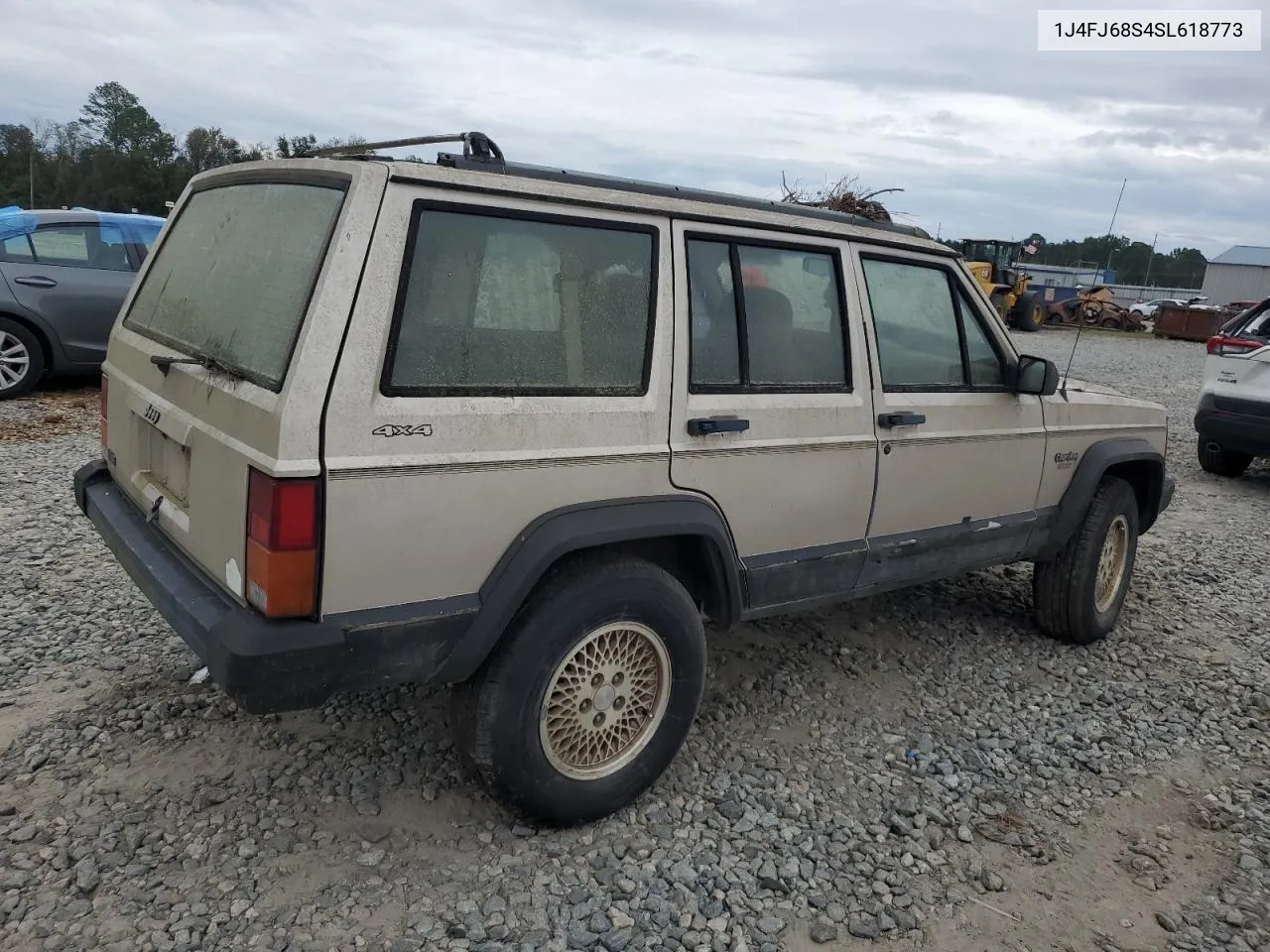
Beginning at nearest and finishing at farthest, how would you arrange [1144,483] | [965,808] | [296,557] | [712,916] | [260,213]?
[296,557]
[712,916]
[260,213]
[965,808]
[1144,483]

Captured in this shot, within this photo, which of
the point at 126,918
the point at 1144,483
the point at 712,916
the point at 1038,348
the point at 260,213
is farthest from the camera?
the point at 1038,348

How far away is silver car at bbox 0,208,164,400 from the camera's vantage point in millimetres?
7906

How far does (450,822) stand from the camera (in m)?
2.91

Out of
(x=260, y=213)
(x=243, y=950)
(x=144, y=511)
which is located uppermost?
(x=260, y=213)

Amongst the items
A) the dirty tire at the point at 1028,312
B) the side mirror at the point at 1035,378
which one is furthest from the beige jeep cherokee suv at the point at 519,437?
the dirty tire at the point at 1028,312

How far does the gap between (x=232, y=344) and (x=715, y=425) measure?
1.47 metres

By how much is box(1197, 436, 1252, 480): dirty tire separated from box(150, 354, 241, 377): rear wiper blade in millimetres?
9350

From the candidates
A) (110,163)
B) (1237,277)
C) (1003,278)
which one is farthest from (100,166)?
(1237,277)

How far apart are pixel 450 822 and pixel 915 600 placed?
10.4 ft

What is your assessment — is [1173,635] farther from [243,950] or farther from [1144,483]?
[243,950]

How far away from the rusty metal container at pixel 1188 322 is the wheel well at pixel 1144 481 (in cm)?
3006

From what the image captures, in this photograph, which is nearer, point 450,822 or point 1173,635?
point 450,822

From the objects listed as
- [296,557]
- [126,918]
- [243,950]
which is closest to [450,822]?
[243,950]

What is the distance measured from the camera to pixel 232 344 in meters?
2.62
